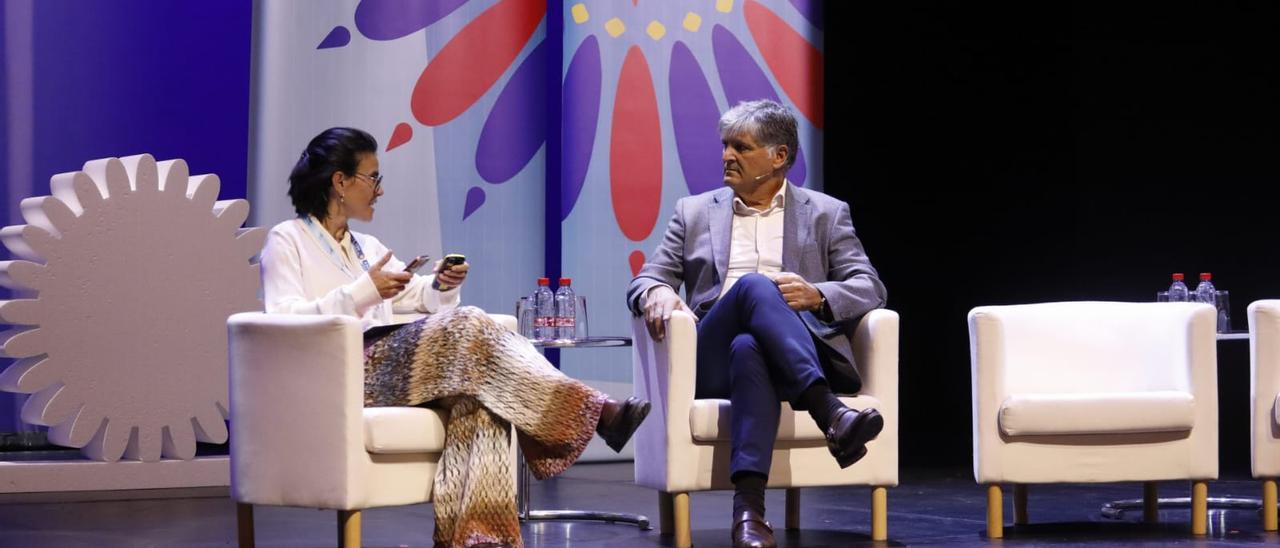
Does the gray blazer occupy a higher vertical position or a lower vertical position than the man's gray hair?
lower

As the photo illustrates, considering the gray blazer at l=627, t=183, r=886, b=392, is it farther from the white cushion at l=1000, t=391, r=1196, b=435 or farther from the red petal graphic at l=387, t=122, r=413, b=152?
the red petal graphic at l=387, t=122, r=413, b=152

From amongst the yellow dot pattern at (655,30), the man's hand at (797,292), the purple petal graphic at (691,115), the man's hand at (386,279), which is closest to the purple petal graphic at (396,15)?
the yellow dot pattern at (655,30)

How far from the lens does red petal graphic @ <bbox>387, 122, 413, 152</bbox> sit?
18.1 ft

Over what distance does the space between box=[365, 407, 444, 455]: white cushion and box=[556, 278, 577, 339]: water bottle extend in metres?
0.96

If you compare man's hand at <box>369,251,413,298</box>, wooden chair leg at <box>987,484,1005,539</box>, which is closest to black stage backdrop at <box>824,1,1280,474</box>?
wooden chair leg at <box>987,484,1005,539</box>

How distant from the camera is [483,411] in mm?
3275

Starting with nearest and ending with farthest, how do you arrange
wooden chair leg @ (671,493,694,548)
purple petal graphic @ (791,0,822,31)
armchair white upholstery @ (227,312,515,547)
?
armchair white upholstery @ (227,312,515,547), wooden chair leg @ (671,493,694,548), purple petal graphic @ (791,0,822,31)

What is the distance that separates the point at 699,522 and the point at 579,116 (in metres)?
2.19

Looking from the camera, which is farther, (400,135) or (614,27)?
(614,27)

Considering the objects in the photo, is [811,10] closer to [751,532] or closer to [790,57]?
[790,57]

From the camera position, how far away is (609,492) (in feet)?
15.9

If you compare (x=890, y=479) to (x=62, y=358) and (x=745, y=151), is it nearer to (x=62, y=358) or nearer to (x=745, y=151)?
(x=745, y=151)

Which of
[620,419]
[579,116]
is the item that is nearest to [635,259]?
[579,116]

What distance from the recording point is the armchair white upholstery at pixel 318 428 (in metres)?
3.15
